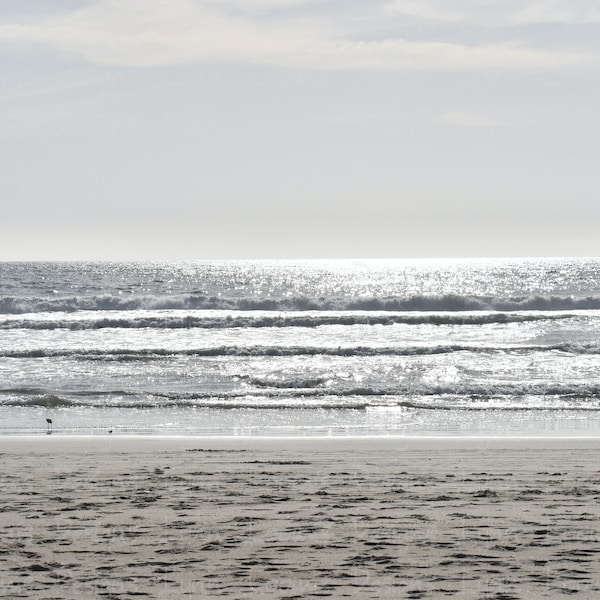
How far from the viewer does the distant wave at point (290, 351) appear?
2519cm

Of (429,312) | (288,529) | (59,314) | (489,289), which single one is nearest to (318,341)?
(429,312)

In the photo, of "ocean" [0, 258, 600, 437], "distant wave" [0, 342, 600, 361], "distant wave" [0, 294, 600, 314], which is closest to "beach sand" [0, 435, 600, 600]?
"ocean" [0, 258, 600, 437]

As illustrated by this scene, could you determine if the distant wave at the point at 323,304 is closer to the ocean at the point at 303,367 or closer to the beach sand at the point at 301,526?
the ocean at the point at 303,367

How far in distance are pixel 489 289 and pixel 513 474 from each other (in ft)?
204

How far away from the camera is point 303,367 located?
22.8m

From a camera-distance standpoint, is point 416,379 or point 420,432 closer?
point 420,432

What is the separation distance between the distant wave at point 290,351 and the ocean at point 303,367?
0.23 feet

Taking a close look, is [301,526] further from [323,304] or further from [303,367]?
[323,304]

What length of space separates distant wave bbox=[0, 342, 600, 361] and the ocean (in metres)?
→ 0.07

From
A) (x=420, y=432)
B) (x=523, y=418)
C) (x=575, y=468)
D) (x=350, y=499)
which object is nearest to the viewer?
(x=350, y=499)

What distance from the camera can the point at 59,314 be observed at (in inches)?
1757

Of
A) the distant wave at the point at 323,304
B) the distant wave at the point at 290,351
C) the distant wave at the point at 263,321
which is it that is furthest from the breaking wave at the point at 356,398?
the distant wave at the point at 323,304

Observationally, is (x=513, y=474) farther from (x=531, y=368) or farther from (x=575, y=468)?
(x=531, y=368)

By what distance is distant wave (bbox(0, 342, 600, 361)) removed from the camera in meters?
25.2
